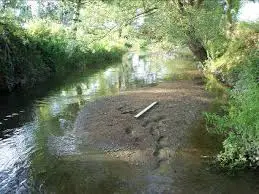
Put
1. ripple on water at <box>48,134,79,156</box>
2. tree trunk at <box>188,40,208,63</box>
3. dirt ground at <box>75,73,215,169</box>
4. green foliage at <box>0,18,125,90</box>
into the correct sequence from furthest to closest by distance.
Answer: tree trunk at <box>188,40,208,63</box> → green foliage at <box>0,18,125,90</box> → ripple on water at <box>48,134,79,156</box> → dirt ground at <box>75,73,215,169</box>

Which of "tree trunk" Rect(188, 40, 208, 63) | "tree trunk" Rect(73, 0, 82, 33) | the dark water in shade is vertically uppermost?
"tree trunk" Rect(73, 0, 82, 33)

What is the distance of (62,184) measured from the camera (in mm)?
8086

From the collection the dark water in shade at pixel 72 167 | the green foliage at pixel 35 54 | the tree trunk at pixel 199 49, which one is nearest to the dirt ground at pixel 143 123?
the dark water in shade at pixel 72 167

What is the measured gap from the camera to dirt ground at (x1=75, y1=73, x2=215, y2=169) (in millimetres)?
9852

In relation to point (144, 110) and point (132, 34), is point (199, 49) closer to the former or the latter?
point (132, 34)

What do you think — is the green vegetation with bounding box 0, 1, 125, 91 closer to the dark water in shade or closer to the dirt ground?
the dark water in shade

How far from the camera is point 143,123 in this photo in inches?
487

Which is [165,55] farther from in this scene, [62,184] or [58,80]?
[62,184]

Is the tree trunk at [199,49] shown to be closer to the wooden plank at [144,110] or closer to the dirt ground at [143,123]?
the dirt ground at [143,123]

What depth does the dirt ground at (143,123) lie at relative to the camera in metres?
9.85

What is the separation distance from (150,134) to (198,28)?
12322 millimetres

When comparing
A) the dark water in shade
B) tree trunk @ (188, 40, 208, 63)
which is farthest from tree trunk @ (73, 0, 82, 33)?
the dark water in shade

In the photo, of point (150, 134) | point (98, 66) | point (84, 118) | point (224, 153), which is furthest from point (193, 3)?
point (224, 153)

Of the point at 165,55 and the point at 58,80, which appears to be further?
the point at 165,55
